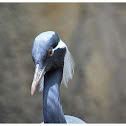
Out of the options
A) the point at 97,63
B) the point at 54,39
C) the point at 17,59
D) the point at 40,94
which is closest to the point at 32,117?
the point at 40,94

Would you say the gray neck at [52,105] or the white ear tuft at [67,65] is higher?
the white ear tuft at [67,65]

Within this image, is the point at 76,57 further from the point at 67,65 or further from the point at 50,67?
the point at 50,67

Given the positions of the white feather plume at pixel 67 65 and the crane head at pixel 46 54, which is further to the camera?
the white feather plume at pixel 67 65

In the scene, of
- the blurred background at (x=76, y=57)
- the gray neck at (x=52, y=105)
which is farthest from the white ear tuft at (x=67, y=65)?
the blurred background at (x=76, y=57)

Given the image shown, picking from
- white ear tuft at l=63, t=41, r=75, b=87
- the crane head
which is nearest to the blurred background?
white ear tuft at l=63, t=41, r=75, b=87

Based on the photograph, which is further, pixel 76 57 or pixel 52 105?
pixel 76 57

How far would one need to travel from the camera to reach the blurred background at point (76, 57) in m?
3.15

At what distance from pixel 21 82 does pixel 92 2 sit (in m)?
1.29

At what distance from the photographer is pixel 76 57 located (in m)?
3.30

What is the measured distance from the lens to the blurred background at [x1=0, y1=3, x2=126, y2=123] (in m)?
3.15

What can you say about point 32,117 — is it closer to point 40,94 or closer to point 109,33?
point 40,94

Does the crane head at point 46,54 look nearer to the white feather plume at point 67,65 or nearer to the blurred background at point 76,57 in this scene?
the white feather plume at point 67,65

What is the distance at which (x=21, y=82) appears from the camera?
10.8 ft

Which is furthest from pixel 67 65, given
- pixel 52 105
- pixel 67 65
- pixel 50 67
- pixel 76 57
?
pixel 76 57
